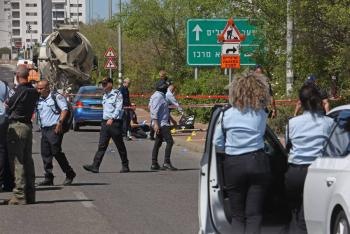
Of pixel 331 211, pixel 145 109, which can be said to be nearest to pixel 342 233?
pixel 331 211

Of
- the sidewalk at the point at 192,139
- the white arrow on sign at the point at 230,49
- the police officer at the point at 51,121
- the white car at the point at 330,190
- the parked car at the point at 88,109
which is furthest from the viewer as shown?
the parked car at the point at 88,109

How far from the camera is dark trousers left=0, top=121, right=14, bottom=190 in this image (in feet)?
41.3

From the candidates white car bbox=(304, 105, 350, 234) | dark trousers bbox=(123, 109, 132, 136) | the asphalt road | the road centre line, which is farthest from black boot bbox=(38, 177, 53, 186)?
dark trousers bbox=(123, 109, 132, 136)

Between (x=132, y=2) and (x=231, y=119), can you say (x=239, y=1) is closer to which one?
(x=231, y=119)

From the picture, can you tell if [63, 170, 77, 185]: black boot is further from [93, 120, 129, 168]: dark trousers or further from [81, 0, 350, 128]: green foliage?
[81, 0, 350, 128]: green foliage

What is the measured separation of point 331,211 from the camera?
22.7 feet

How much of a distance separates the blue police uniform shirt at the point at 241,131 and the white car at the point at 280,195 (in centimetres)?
15

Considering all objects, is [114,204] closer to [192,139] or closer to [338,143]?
[338,143]

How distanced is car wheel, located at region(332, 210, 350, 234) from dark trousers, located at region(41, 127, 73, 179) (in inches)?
326

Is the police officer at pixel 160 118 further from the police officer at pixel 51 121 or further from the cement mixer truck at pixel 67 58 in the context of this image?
the cement mixer truck at pixel 67 58

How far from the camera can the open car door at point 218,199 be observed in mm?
7965

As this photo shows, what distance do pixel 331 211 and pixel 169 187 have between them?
7.77 meters

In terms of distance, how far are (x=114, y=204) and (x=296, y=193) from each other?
16.2 ft

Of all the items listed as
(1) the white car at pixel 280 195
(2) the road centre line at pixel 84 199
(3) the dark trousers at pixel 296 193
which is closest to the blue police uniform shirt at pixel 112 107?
(2) the road centre line at pixel 84 199
